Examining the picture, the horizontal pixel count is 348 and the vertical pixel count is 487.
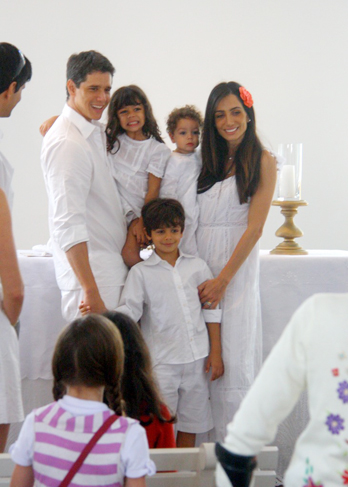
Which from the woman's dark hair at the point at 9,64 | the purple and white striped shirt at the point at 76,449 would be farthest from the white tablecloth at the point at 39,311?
the purple and white striped shirt at the point at 76,449

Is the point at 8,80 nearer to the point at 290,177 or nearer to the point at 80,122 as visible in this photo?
the point at 80,122

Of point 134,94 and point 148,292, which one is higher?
point 134,94

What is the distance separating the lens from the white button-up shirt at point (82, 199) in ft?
6.50

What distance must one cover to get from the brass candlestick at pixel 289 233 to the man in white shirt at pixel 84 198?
0.78 meters

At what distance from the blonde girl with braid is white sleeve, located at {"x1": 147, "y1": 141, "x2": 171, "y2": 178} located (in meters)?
1.05

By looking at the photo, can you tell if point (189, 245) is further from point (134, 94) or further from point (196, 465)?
point (196, 465)

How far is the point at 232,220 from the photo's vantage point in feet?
7.34

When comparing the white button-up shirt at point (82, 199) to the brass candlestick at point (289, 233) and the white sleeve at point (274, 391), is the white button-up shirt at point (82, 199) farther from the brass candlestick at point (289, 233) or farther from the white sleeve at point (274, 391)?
the white sleeve at point (274, 391)

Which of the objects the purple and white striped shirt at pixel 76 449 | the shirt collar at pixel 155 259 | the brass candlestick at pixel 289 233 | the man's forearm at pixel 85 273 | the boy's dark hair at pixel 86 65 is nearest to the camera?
the purple and white striped shirt at pixel 76 449

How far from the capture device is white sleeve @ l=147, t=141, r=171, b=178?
7.30 ft

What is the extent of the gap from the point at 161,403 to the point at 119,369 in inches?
16.6

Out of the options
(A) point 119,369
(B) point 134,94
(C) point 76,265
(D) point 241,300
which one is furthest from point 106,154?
(A) point 119,369

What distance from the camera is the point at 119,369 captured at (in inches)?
48.7

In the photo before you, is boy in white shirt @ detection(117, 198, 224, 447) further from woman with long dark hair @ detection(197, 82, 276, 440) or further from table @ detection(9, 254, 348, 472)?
table @ detection(9, 254, 348, 472)
